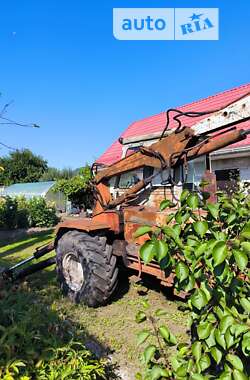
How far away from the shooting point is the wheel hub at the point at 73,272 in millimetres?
5301

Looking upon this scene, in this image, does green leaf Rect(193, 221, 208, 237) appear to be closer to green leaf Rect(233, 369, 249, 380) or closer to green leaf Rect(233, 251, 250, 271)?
green leaf Rect(233, 251, 250, 271)

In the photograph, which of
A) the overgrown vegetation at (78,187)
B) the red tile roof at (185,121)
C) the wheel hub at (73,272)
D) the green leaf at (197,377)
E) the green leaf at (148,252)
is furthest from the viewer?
the overgrown vegetation at (78,187)

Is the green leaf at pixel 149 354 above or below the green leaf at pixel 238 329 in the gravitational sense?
below

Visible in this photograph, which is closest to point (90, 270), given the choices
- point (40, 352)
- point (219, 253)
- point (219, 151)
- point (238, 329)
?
point (40, 352)

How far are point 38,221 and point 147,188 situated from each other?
41.6 ft

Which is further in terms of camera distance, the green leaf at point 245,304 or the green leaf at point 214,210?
the green leaf at point 214,210

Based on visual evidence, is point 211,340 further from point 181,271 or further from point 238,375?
point 181,271

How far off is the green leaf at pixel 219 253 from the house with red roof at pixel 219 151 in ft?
11.5

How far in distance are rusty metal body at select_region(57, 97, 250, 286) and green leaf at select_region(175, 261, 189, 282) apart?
2.30m

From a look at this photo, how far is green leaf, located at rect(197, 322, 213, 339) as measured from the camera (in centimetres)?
152

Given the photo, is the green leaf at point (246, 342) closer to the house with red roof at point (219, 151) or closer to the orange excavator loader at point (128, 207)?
the orange excavator loader at point (128, 207)

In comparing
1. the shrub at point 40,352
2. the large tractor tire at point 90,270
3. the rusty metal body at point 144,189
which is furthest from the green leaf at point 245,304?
the large tractor tire at point 90,270

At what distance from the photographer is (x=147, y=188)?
5.31m

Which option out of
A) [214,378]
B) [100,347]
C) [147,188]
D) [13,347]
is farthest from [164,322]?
[214,378]
